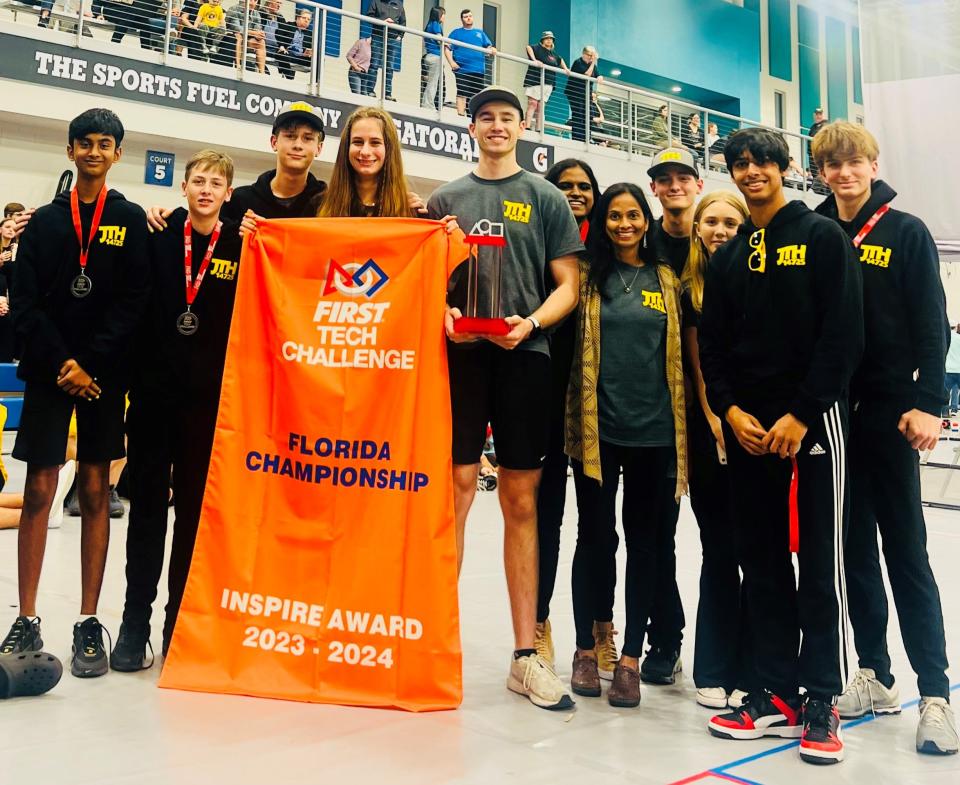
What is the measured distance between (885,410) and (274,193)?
208 cm

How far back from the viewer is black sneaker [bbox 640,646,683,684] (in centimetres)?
323

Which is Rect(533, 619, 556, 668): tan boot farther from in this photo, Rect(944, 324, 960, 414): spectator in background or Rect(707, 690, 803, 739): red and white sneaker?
Rect(944, 324, 960, 414): spectator in background

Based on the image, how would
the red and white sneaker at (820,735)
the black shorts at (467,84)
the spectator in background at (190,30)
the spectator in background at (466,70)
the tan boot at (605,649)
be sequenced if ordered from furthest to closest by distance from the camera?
the black shorts at (467,84) < the spectator in background at (466,70) < the spectator in background at (190,30) < the tan boot at (605,649) < the red and white sneaker at (820,735)

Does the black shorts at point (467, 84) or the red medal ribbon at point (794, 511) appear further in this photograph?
the black shorts at point (467, 84)

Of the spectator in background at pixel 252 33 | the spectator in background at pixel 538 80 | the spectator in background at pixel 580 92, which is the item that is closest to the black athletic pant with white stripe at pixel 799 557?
the spectator in background at pixel 252 33

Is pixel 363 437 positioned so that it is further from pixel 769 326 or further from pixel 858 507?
pixel 858 507

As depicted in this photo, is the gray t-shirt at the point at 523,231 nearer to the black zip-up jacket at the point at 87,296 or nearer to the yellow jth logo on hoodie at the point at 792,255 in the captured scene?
the yellow jth logo on hoodie at the point at 792,255

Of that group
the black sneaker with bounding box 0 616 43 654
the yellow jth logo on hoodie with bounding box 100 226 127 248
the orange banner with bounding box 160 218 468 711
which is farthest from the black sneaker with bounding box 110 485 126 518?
the orange banner with bounding box 160 218 468 711

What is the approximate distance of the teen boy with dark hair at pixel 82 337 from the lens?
311 centimetres

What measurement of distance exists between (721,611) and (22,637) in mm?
2181

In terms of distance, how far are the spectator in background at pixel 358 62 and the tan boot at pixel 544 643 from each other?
9934mm

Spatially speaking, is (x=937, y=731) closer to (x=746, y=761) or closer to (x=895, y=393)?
(x=746, y=761)

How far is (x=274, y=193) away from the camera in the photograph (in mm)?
3326

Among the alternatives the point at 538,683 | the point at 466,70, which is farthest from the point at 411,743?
the point at 466,70
